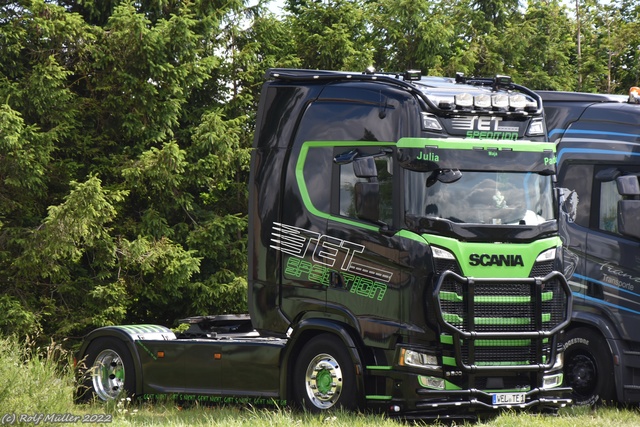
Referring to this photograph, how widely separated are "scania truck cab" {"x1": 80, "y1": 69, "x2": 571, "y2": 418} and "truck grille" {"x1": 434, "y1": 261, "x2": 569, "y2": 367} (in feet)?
0.05

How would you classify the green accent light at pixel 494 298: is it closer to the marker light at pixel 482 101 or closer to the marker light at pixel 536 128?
the marker light at pixel 536 128

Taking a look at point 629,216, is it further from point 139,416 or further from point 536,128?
point 139,416

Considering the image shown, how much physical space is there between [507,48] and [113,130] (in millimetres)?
12638

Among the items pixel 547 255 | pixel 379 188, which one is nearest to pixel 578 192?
pixel 547 255

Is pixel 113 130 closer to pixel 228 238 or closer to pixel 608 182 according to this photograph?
pixel 228 238

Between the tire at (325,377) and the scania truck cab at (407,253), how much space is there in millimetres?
17

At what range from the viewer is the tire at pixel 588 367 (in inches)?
513

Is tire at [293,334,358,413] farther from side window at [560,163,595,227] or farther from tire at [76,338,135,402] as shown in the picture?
side window at [560,163,595,227]

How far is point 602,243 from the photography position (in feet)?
42.4

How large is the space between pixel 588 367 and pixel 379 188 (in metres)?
4.74

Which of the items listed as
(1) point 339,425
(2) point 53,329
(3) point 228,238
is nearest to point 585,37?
(3) point 228,238

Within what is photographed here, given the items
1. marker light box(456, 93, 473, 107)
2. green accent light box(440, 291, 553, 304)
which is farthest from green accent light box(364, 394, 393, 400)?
marker light box(456, 93, 473, 107)

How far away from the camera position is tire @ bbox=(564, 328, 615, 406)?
42.8 ft

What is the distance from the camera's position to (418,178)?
10148 millimetres
